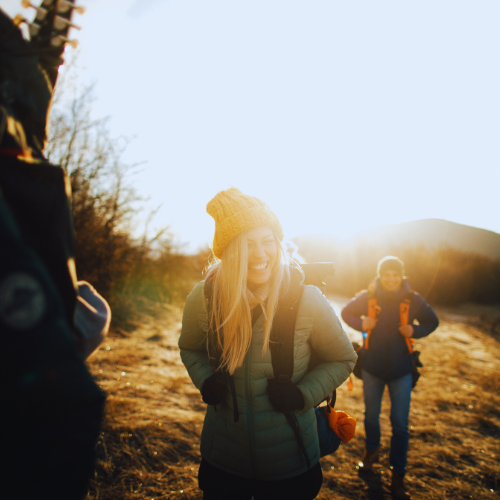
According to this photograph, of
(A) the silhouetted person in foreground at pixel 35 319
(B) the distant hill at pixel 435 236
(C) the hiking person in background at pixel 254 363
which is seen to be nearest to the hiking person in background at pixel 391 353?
(C) the hiking person in background at pixel 254 363

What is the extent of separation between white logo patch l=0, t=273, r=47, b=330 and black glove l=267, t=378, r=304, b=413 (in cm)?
131

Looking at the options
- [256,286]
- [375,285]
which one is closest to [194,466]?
[256,286]

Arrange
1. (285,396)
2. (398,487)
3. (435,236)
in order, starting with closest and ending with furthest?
(285,396) < (398,487) < (435,236)

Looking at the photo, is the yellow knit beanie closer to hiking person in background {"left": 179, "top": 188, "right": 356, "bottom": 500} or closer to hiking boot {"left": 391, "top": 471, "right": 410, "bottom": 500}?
hiking person in background {"left": 179, "top": 188, "right": 356, "bottom": 500}

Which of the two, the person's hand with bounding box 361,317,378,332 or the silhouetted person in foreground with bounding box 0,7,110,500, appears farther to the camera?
the person's hand with bounding box 361,317,378,332

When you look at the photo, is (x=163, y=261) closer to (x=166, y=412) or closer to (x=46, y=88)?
(x=166, y=412)

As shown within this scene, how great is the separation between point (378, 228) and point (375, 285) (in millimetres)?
31052

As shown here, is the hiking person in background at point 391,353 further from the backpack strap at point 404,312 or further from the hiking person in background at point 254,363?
the hiking person in background at point 254,363

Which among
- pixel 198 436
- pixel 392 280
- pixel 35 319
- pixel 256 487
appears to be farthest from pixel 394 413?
pixel 35 319

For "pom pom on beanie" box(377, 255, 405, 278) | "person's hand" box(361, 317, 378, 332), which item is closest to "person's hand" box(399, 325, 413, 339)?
"person's hand" box(361, 317, 378, 332)

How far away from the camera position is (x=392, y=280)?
3.31m

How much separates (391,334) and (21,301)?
3.41m

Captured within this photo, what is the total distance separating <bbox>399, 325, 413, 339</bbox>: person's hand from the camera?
3070 mm

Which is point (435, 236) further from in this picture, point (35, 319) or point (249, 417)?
point (35, 319)
